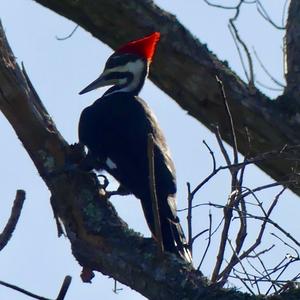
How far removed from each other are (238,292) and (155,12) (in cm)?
183

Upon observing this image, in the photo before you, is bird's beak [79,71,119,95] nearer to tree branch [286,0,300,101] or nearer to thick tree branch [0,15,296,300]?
tree branch [286,0,300,101]

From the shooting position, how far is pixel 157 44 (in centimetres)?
455

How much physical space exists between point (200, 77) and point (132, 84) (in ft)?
3.16

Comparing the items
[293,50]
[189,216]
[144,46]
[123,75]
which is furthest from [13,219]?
[123,75]

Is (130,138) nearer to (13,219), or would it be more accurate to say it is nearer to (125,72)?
(125,72)

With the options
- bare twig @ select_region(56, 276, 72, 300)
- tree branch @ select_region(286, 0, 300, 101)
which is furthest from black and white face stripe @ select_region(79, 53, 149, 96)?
bare twig @ select_region(56, 276, 72, 300)

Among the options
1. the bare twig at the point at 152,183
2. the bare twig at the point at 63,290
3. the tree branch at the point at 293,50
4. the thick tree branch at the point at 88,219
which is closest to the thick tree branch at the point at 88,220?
the thick tree branch at the point at 88,219

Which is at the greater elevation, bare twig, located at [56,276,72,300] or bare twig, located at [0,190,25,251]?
bare twig, located at [0,190,25,251]

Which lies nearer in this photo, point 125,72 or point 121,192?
point 121,192

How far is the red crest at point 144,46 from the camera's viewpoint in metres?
4.52

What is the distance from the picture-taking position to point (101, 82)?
520 centimetres

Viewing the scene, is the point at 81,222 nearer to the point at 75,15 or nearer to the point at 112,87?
the point at 75,15

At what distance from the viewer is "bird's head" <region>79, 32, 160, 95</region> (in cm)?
505

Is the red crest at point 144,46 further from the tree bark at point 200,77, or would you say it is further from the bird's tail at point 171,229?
the bird's tail at point 171,229
